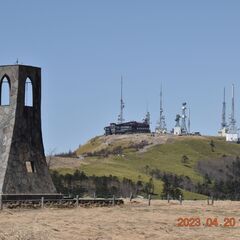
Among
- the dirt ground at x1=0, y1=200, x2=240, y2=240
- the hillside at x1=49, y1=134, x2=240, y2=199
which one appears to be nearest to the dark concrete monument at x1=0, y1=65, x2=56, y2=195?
the dirt ground at x1=0, y1=200, x2=240, y2=240

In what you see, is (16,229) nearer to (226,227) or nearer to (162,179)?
(226,227)

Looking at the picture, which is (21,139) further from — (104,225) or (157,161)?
(157,161)

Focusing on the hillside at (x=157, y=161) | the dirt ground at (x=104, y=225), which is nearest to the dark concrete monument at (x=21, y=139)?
the dirt ground at (x=104, y=225)

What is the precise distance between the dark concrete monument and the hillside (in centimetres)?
6307

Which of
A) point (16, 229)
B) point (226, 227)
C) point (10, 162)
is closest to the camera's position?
point (16, 229)

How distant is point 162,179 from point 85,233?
345ft

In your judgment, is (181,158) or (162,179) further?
(181,158)

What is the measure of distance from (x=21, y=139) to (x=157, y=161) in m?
116

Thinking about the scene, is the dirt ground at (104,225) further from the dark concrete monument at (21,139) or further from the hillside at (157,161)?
the hillside at (157,161)

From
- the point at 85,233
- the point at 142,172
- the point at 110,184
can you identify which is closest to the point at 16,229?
the point at 85,233

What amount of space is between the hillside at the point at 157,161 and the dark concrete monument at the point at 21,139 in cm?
6307

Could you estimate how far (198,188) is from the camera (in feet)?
456

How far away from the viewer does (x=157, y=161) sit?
16800cm

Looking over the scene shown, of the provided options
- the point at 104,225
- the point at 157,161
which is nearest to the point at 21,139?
the point at 104,225
